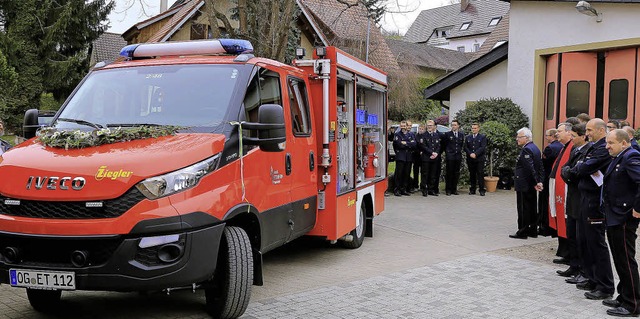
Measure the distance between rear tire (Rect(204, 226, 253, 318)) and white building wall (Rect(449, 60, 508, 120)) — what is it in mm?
15426

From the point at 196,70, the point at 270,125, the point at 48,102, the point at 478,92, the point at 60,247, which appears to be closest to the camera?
the point at 60,247

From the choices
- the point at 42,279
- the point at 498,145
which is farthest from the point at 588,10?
the point at 42,279

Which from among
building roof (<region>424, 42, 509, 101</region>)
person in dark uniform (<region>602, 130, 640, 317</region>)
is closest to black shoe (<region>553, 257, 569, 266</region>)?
person in dark uniform (<region>602, 130, 640, 317</region>)

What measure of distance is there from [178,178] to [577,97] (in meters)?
14.1

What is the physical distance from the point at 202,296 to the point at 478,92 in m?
15.6

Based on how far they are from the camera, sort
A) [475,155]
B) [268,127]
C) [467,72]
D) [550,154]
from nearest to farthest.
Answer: [268,127] < [550,154] < [475,155] < [467,72]

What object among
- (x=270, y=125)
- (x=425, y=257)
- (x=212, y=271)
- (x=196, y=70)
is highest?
(x=196, y=70)

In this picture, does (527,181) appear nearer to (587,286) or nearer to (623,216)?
(587,286)

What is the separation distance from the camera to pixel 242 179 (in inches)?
222

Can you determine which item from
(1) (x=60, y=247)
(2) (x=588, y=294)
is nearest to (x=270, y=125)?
(1) (x=60, y=247)

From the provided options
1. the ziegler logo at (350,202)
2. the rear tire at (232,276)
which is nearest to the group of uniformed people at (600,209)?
→ the ziegler logo at (350,202)

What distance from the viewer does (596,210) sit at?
22.2ft

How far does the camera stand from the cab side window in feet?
23.3

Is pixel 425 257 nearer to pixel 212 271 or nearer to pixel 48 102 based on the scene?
pixel 212 271
